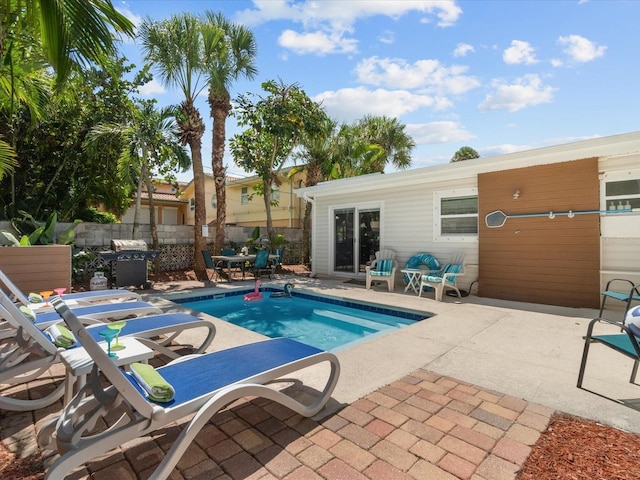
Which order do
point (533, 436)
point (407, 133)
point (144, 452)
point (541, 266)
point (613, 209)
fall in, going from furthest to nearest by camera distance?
point (407, 133)
point (541, 266)
point (613, 209)
point (533, 436)
point (144, 452)

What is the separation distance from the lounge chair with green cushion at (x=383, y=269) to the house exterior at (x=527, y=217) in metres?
0.34

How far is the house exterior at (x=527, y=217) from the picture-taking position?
6273mm

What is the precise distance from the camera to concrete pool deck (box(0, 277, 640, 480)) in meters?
1.94

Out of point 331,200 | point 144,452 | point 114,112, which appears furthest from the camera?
A: point 114,112

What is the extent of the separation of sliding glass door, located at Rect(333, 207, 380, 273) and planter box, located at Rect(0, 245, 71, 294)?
23.8 feet

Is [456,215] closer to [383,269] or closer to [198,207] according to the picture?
[383,269]

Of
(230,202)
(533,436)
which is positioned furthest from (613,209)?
(230,202)

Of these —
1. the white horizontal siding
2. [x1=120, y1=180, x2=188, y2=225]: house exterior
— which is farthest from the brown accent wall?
[x1=120, y1=180, x2=188, y2=225]: house exterior

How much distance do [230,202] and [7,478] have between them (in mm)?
22677

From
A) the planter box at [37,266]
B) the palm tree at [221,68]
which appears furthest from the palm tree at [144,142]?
the planter box at [37,266]

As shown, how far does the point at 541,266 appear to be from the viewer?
23.0 feet

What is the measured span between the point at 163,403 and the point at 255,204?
20.5m

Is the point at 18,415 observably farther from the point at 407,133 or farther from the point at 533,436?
the point at 407,133

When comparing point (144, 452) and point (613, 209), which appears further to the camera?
point (613, 209)
